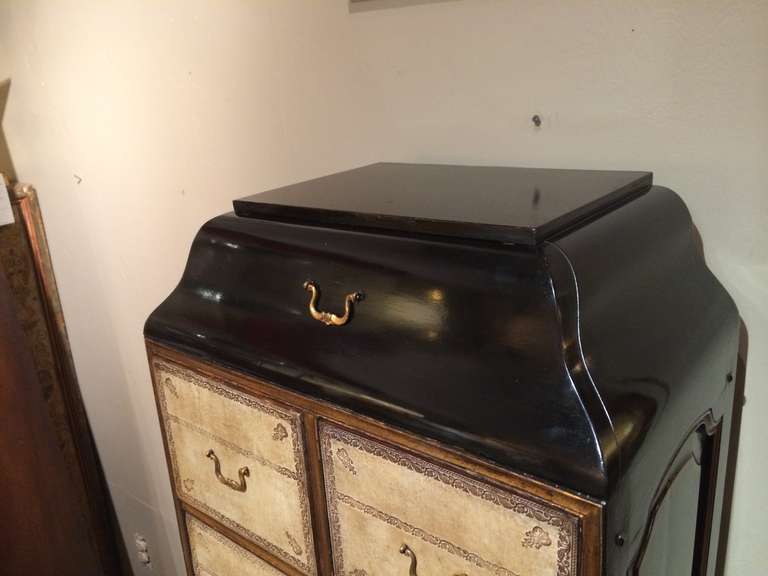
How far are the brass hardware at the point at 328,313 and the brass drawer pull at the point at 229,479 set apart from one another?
0.26 m

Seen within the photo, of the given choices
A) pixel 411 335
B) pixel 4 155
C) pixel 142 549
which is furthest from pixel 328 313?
pixel 142 549

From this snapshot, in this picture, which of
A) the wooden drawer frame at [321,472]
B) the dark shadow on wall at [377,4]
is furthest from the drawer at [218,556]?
the dark shadow on wall at [377,4]

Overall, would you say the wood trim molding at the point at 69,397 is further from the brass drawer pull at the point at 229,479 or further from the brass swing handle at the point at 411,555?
the brass swing handle at the point at 411,555

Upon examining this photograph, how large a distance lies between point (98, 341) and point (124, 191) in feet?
1.91

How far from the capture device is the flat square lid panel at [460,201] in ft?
2.48

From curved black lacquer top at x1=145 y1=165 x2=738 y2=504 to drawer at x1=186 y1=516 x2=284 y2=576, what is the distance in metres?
0.31

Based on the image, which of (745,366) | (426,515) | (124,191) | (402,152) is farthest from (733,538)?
(124,191)

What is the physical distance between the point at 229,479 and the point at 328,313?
1.05ft

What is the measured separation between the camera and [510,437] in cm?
67

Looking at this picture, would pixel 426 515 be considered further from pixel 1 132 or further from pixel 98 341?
pixel 1 132

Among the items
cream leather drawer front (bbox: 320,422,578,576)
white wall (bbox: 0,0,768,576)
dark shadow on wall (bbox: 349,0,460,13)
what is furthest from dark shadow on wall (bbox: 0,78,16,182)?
cream leather drawer front (bbox: 320,422,578,576)

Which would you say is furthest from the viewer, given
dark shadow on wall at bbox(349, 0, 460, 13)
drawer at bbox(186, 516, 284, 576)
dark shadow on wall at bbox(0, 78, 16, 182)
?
dark shadow on wall at bbox(0, 78, 16, 182)

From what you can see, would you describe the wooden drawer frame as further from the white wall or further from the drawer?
the white wall

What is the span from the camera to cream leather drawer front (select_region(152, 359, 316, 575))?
2.98ft
